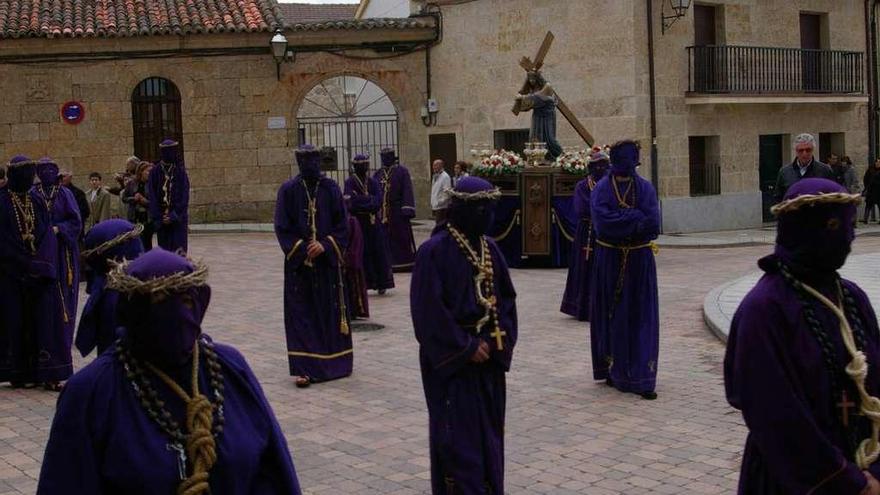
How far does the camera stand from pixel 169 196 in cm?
1360

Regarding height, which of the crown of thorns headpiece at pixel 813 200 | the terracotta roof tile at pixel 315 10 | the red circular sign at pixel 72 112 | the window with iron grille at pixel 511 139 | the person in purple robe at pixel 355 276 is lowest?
the person in purple robe at pixel 355 276

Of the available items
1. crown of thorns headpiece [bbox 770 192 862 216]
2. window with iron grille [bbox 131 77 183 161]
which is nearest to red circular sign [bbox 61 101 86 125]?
window with iron grille [bbox 131 77 183 161]

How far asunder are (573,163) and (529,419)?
10042 mm

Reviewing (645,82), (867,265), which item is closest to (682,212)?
(645,82)

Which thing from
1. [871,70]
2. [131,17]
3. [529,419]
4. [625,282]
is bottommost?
[529,419]

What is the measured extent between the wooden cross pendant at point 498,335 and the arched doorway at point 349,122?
62.5 feet

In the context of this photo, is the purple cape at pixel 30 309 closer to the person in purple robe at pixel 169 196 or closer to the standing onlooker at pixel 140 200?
the person in purple robe at pixel 169 196

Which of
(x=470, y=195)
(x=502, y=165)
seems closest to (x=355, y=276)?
(x=502, y=165)

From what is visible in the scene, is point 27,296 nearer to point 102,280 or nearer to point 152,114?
point 102,280

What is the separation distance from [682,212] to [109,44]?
12.3m

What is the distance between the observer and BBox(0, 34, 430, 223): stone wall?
80.3 feet

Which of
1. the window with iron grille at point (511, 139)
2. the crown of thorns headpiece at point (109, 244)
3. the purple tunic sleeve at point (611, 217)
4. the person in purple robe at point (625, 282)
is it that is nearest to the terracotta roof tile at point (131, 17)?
the window with iron grille at point (511, 139)

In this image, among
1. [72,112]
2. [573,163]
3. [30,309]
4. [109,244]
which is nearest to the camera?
[109,244]

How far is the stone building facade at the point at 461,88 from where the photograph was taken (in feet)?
76.7
